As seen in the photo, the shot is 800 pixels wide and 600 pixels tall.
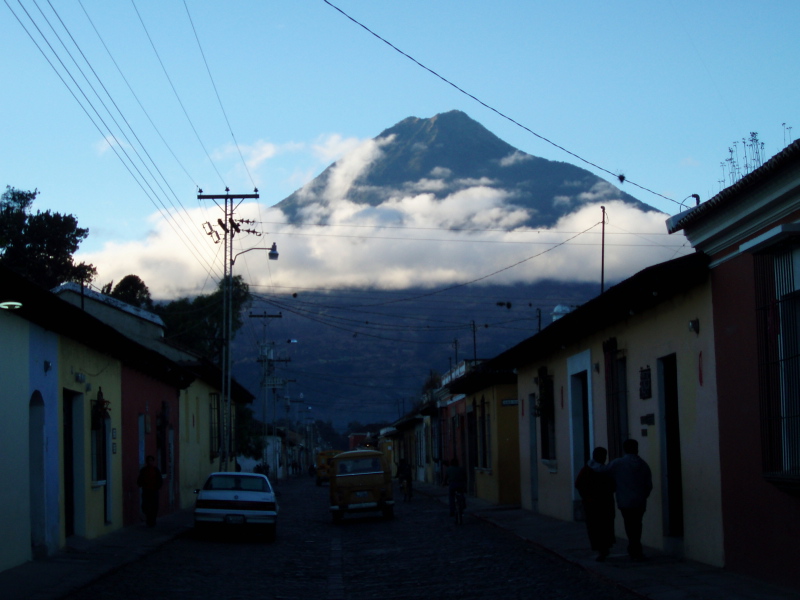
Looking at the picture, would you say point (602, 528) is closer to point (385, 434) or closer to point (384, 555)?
point (384, 555)

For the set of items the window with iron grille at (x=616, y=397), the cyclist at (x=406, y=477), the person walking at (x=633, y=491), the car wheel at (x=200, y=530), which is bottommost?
the cyclist at (x=406, y=477)

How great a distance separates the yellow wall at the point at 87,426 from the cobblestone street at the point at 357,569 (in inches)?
59.7

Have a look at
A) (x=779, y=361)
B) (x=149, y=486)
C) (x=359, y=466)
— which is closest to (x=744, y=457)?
(x=779, y=361)

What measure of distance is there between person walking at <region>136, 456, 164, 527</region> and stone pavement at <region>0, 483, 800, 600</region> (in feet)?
4.20

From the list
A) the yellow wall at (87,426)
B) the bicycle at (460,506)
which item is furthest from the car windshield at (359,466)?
the yellow wall at (87,426)

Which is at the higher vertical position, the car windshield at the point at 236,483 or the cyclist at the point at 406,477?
the car windshield at the point at 236,483

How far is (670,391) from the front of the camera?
14289 millimetres

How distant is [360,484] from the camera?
2566 centimetres

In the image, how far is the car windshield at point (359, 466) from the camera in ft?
85.2

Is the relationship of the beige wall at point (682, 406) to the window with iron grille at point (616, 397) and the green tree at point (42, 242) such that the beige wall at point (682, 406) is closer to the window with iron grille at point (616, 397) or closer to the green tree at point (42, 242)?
the window with iron grille at point (616, 397)

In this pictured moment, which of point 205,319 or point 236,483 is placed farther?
point 205,319

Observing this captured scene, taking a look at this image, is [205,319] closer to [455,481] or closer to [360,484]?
[360,484]

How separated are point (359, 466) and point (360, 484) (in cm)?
58

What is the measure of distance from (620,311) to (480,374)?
515 inches
